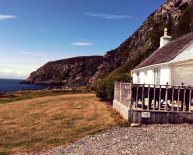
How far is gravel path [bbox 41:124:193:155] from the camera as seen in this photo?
1415cm

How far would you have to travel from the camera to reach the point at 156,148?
1440cm

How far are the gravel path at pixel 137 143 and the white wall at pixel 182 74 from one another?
8.25 metres

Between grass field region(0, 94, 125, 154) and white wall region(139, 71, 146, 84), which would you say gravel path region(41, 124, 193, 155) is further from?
white wall region(139, 71, 146, 84)

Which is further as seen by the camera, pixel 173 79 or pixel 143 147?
pixel 173 79

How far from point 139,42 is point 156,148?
105646mm

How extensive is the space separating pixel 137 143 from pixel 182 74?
13.0 meters

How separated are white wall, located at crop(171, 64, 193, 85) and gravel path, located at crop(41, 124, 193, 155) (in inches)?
325

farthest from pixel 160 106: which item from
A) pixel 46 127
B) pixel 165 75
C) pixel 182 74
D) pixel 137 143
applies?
pixel 165 75

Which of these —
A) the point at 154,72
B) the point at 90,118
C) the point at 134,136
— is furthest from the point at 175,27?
the point at 134,136

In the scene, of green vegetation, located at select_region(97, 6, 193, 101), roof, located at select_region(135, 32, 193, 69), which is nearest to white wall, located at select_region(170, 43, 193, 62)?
roof, located at select_region(135, 32, 193, 69)

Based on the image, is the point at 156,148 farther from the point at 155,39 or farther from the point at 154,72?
the point at 155,39

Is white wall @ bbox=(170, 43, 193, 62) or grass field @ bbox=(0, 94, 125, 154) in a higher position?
white wall @ bbox=(170, 43, 193, 62)

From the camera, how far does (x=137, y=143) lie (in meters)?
15.4

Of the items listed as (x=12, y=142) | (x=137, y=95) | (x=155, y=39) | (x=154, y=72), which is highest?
(x=155, y=39)
